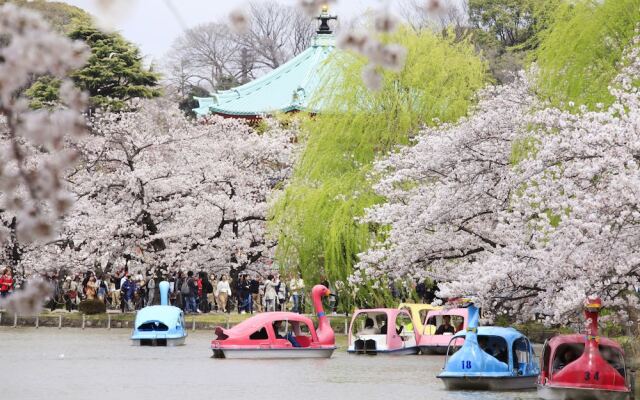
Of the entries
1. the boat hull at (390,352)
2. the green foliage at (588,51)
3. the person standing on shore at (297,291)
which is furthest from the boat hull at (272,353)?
the person standing on shore at (297,291)

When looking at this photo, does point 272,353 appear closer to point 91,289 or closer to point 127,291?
point 127,291

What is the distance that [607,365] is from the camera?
18.3m

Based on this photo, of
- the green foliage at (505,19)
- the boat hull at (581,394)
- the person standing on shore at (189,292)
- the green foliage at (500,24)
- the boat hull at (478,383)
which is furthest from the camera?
the green foliage at (505,19)

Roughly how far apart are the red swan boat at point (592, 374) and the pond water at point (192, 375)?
4.31ft

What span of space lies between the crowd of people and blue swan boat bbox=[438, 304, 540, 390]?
17.6 metres

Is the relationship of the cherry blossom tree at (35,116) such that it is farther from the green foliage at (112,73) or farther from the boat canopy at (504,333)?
the green foliage at (112,73)

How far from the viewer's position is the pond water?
65.3 feet

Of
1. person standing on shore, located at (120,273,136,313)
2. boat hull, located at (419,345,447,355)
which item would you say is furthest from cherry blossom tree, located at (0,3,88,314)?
person standing on shore, located at (120,273,136,313)

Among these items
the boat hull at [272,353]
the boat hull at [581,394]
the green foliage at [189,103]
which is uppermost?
the green foliage at [189,103]

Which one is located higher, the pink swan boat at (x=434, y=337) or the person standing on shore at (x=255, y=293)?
the person standing on shore at (x=255, y=293)

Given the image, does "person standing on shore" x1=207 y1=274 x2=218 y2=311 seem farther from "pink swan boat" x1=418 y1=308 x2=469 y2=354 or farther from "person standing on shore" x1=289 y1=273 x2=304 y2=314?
"pink swan boat" x1=418 y1=308 x2=469 y2=354

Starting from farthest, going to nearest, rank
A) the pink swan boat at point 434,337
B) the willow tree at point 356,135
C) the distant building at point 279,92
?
the distant building at point 279,92
the willow tree at point 356,135
the pink swan boat at point 434,337

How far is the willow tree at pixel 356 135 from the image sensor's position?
33.8m

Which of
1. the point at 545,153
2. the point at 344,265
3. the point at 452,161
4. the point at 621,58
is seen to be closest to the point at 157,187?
the point at 344,265
